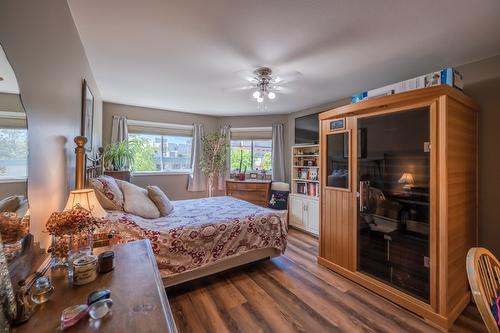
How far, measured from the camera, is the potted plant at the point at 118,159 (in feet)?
11.2

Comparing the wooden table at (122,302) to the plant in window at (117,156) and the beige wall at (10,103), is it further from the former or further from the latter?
the plant in window at (117,156)

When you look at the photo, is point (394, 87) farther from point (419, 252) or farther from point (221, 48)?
point (221, 48)

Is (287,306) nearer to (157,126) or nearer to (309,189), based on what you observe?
(309,189)

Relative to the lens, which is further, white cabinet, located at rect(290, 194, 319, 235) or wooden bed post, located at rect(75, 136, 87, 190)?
white cabinet, located at rect(290, 194, 319, 235)

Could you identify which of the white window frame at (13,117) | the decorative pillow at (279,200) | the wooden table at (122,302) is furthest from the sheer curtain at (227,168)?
the white window frame at (13,117)

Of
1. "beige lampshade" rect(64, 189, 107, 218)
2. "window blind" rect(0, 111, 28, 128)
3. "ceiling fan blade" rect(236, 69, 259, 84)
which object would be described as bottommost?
"beige lampshade" rect(64, 189, 107, 218)

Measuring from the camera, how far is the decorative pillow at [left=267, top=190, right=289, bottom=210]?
4426 millimetres

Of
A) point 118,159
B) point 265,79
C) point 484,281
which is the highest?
point 265,79

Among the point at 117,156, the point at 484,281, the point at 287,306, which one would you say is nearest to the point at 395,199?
the point at 484,281

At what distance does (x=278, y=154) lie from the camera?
16.0 feet

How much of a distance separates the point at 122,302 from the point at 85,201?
829 mm

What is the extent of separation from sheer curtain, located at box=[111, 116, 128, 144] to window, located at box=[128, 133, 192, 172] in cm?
18

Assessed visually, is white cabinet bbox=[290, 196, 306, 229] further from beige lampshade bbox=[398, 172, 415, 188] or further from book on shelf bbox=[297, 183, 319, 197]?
beige lampshade bbox=[398, 172, 415, 188]

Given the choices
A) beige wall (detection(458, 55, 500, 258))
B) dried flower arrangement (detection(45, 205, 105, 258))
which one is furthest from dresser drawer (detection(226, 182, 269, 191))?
dried flower arrangement (detection(45, 205, 105, 258))
